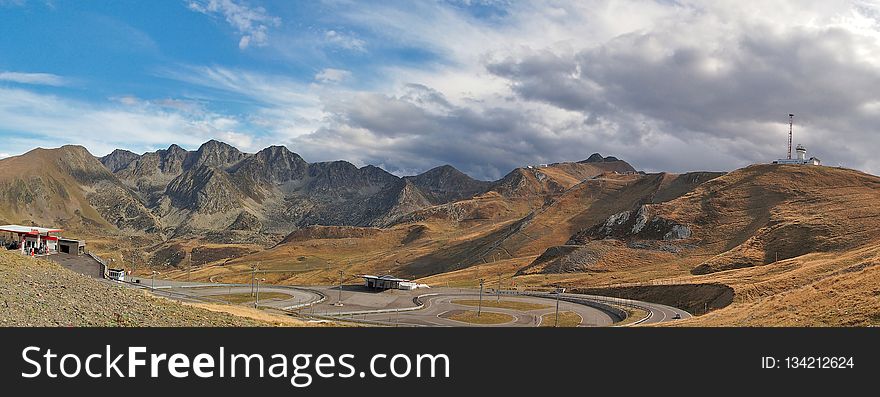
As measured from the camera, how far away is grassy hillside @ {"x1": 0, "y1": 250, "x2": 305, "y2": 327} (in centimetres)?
2908

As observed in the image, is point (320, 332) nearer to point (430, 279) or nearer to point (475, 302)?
point (475, 302)

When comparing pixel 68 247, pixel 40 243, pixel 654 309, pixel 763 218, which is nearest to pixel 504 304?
pixel 654 309

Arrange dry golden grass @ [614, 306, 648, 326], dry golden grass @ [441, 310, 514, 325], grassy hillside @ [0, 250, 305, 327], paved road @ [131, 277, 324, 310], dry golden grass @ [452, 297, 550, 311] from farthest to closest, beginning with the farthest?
dry golden grass @ [452, 297, 550, 311] → paved road @ [131, 277, 324, 310] → dry golden grass @ [441, 310, 514, 325] → dry golden grass @ [614, 306, 648, 326] → grassy hillside @ [0, 250, 305, 327]

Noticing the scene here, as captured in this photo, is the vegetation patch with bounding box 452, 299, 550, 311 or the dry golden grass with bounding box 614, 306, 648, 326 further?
the vegetation patch with bounding box 452, 299, 550, 311

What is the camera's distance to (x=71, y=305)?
3288 centimetres


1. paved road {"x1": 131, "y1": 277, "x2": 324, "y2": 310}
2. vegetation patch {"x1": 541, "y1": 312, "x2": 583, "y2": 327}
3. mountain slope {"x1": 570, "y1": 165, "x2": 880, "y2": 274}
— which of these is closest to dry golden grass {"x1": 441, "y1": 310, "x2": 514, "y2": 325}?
vegetation patch {"x1": 541, "y1": 312, "x2": 583, "y2": 327}

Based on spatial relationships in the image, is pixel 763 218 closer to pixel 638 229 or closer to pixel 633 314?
pixel 638 229

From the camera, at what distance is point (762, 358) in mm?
21391

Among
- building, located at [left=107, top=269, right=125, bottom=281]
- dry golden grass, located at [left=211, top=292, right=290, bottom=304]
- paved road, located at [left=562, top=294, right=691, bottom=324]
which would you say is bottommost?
dry golden grass, located at [left=211, top=292, right=290, bottom=304]

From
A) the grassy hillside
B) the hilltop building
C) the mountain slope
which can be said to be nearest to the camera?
the grassy hillside

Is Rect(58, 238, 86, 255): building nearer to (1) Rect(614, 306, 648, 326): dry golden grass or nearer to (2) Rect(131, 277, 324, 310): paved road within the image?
(2) Rect(131, 277, 324, 310): paved road

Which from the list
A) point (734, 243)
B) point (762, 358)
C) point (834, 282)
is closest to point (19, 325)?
point (762, 358)

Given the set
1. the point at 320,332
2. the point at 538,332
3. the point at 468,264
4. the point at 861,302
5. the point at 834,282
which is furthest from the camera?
the point at 468,264

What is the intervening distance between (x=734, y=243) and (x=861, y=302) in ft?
376
